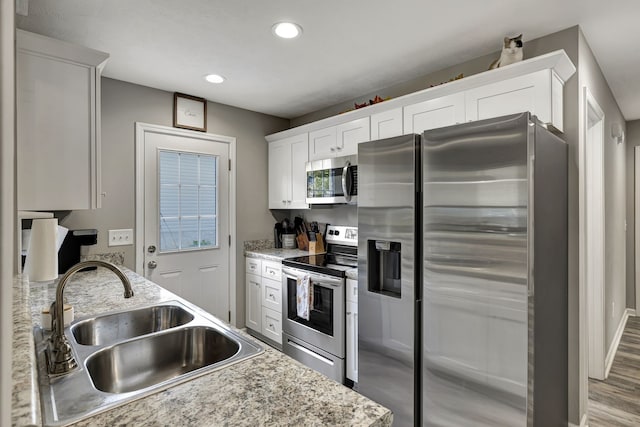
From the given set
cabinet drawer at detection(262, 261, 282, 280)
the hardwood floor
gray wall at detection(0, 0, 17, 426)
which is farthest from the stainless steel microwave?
gray wall at detection(0, 0, 17, 426)

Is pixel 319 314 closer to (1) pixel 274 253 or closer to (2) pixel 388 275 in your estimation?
(2) pixel 388 275

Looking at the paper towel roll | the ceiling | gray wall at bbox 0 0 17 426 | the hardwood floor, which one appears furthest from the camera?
the hardwood floor

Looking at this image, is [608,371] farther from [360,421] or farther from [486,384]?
[360,421]

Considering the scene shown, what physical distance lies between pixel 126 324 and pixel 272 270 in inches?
68.9

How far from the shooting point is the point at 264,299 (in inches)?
136

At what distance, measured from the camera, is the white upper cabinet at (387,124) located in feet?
8.77

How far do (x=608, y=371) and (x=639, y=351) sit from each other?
78 cm

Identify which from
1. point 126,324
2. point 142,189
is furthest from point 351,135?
point 126,324

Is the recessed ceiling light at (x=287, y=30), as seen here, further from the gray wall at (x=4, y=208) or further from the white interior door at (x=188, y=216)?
the gray wall at (x=4, y=208)

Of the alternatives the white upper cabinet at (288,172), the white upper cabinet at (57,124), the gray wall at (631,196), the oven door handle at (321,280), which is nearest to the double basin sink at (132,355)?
the white upper cabinet at (57,124)

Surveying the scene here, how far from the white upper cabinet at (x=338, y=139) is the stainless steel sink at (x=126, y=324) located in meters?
1.91

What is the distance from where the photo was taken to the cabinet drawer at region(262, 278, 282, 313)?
10.7ft

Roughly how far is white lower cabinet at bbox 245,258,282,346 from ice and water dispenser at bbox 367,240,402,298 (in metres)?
1.22

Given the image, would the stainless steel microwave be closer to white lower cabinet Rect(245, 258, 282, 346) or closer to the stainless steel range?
the stainless steel range
